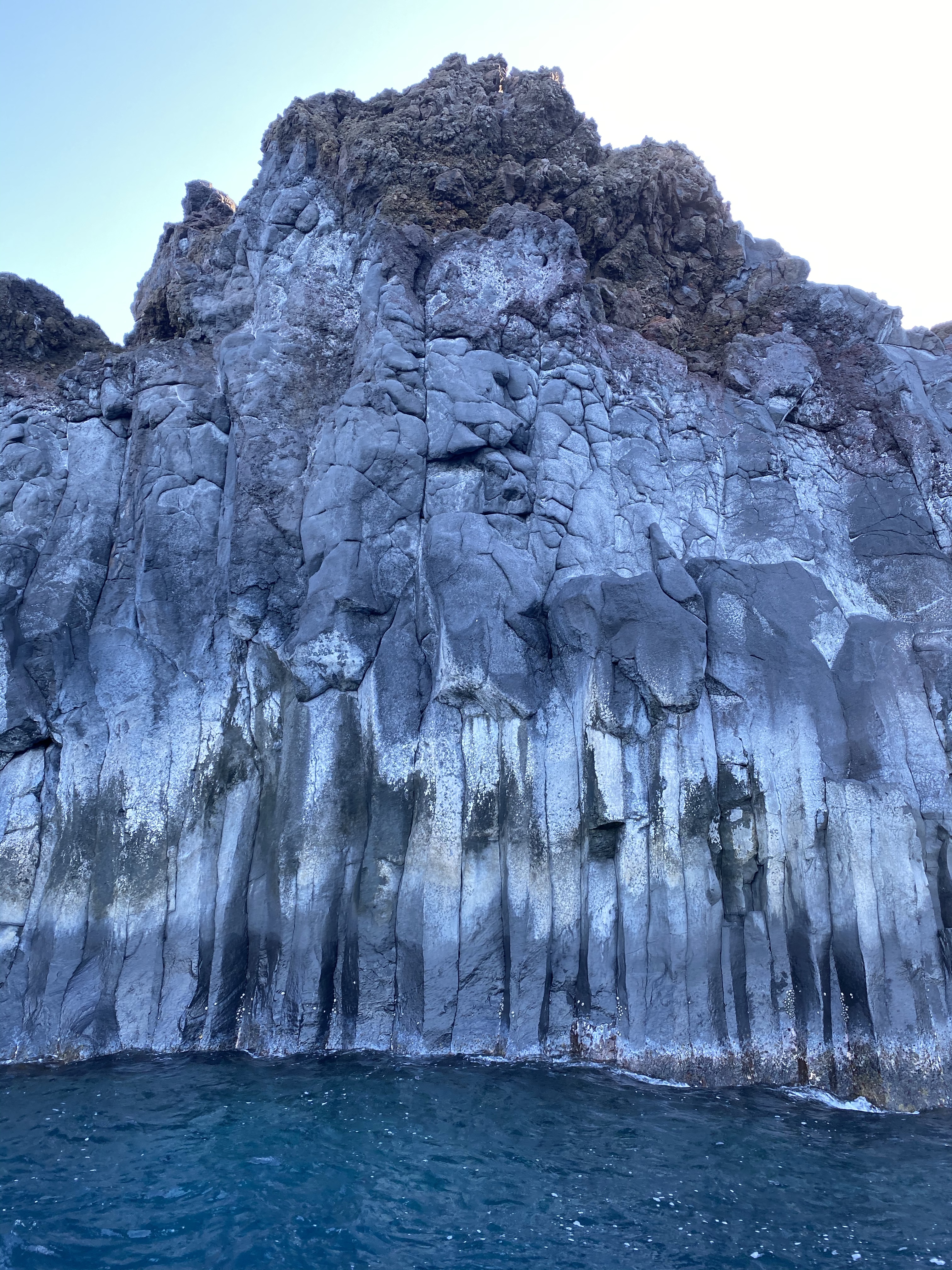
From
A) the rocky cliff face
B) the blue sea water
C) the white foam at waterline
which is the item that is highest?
the rocky cliff face

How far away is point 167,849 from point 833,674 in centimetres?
1166

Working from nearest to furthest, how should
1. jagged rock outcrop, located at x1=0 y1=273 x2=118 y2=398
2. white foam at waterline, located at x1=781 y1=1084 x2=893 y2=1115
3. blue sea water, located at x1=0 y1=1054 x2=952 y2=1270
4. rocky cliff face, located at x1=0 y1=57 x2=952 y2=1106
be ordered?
blue sea water, located at x1=0 y1=1054 x2=952 y2=1270 < white foam at waterline, located at x1=781 y1=1084 x2=893 y2=1115 < rocky cliff face, located at x1=0 y1=57 x2=952 y2=1106 < jagged rock outcrop, located at x1=0 y1=273 x2=118 y2=398

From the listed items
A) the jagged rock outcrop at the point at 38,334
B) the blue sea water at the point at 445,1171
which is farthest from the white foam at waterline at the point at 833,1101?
the jagged rock outcrop at the point at 38,334

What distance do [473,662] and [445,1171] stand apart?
7.19m

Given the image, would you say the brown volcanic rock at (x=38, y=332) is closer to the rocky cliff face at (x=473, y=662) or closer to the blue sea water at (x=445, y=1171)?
the rocky cliff face at (x=473, y=662)

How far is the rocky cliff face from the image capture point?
Result: 534 inches

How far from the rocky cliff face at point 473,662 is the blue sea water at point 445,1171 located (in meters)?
1.04

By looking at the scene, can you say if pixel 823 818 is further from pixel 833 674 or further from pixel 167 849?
pixel 167 849

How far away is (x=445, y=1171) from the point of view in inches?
407

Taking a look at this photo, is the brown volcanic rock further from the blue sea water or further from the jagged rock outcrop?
the blue sea water

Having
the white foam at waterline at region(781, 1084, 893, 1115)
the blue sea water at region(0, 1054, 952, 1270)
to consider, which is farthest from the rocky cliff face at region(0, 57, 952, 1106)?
the blue sea water at region(0, 1054, 952, 1270)

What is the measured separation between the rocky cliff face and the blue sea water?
3.42 feet

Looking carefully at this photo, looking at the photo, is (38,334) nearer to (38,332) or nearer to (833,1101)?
(38,332)

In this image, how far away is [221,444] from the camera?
687 inches
